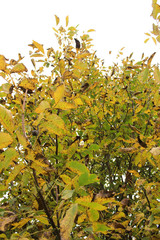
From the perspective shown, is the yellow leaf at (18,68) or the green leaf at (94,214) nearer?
the green leaf at (94,214)

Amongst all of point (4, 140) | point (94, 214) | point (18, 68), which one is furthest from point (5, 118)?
point (94, 214)

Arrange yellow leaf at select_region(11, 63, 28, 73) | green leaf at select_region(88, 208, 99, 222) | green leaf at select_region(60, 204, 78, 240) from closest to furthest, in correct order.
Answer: green leaf at select_region(60, 204, 78, 240) → green leaf at select_region(88, 208, 99, 222) → yellow leaf at select_region(11, 63, 28, 73)

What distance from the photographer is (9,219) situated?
987mm

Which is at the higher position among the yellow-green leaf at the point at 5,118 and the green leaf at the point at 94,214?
the yellow-green leaf at the point at 5,118


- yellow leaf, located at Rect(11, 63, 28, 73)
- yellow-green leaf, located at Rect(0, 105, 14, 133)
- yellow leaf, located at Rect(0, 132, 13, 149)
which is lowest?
yellow leaf, located at Rect(0, 132, 13, 149)

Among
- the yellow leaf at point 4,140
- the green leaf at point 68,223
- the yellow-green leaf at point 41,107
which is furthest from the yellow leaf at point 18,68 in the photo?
the green leaf at point 68,223

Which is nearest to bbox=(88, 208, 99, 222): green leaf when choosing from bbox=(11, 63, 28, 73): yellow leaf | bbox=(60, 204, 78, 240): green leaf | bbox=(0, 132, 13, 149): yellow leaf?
bbox=(60, 204, 78, 240): green leaf

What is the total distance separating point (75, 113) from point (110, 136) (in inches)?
27.4

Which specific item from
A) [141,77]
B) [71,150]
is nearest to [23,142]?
[71,150]

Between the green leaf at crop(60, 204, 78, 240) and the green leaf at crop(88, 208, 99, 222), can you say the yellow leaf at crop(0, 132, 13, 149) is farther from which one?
the green leaf at crop(88, 208, 99, 222)

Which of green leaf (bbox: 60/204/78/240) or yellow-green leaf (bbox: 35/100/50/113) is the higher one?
yellow-green leaf (bbox: 35/100/50/113)

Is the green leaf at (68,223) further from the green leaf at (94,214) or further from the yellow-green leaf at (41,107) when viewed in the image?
the yellow-green leaf at (41,107)

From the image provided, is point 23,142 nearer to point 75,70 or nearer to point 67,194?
point 67,194

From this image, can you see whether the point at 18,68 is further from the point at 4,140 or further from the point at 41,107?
the point at 4,140
